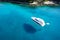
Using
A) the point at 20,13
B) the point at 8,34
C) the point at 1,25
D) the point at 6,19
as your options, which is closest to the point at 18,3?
the point at 20,13

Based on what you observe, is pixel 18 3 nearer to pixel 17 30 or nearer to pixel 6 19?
pixel 6 19

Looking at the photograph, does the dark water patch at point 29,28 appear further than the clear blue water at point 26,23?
Yes

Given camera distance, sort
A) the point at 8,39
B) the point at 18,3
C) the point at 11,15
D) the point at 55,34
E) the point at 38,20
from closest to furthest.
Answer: the point at 8,39
the point at 55,34
the point at 38,20
the point at 11,15
the point at 18,3

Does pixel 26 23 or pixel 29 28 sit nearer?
pixel 29 28

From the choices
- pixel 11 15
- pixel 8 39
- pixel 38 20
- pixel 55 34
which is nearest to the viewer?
pixel 8 39

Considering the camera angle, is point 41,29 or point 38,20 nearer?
point 41,29

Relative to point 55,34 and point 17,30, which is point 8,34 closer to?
point 17,30

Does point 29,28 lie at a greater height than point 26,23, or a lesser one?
lesser

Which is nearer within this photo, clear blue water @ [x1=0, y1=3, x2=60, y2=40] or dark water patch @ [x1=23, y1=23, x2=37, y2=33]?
clear blue water @ [x1=0, y1=3, x2=60, y2=40]
